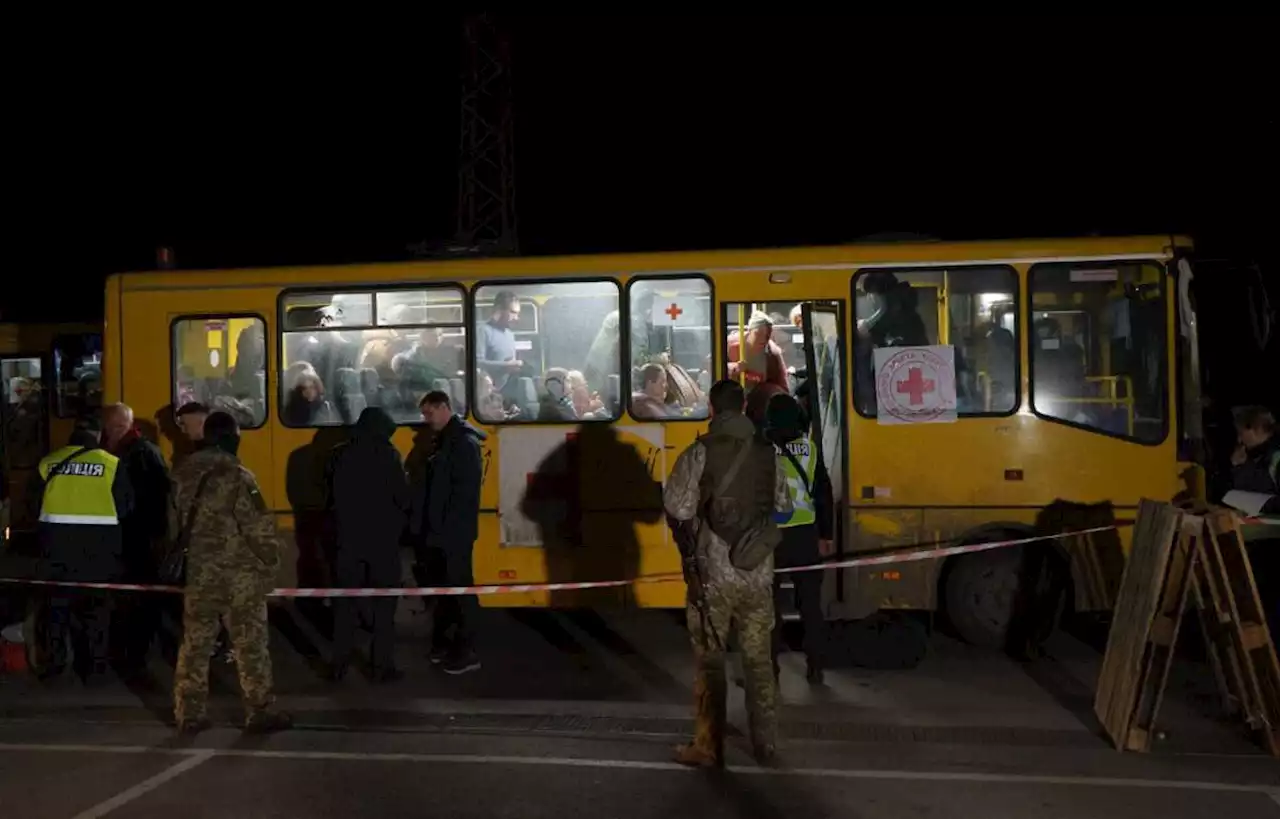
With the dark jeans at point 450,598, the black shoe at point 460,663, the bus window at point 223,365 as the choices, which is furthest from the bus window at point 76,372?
the black shoe at point 460,663

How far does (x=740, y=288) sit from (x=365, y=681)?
12.7ft

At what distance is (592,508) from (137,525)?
327cm

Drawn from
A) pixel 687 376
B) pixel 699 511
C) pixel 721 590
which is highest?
pixel 687 376

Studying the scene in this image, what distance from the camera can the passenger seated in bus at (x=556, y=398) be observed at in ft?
30.6

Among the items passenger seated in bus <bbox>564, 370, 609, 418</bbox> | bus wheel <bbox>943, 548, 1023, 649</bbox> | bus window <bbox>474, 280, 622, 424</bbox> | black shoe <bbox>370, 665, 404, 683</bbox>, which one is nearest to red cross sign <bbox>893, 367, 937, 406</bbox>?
bus wheel <bbox>943, 548, 1023, 649</bbox>

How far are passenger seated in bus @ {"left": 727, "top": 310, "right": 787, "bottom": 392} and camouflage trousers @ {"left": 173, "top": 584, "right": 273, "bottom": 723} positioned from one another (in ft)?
12.6

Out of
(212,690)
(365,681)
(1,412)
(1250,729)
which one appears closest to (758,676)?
(1250,729)

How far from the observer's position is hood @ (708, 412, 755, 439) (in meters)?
6.32

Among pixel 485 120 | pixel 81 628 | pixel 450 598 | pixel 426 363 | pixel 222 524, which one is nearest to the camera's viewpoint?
pixel 222 524

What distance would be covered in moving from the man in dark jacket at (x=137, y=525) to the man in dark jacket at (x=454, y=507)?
6.10 feet

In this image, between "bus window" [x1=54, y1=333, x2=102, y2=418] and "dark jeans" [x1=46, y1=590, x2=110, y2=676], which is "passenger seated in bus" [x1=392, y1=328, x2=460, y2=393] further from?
"bus window" [x1=54, y1=333, x2=102, y2=418]

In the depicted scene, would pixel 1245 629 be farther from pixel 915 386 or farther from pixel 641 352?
pixel 641 352

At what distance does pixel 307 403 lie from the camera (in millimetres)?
9695

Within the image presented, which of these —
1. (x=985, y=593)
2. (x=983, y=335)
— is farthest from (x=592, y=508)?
(x=983, y=335)
